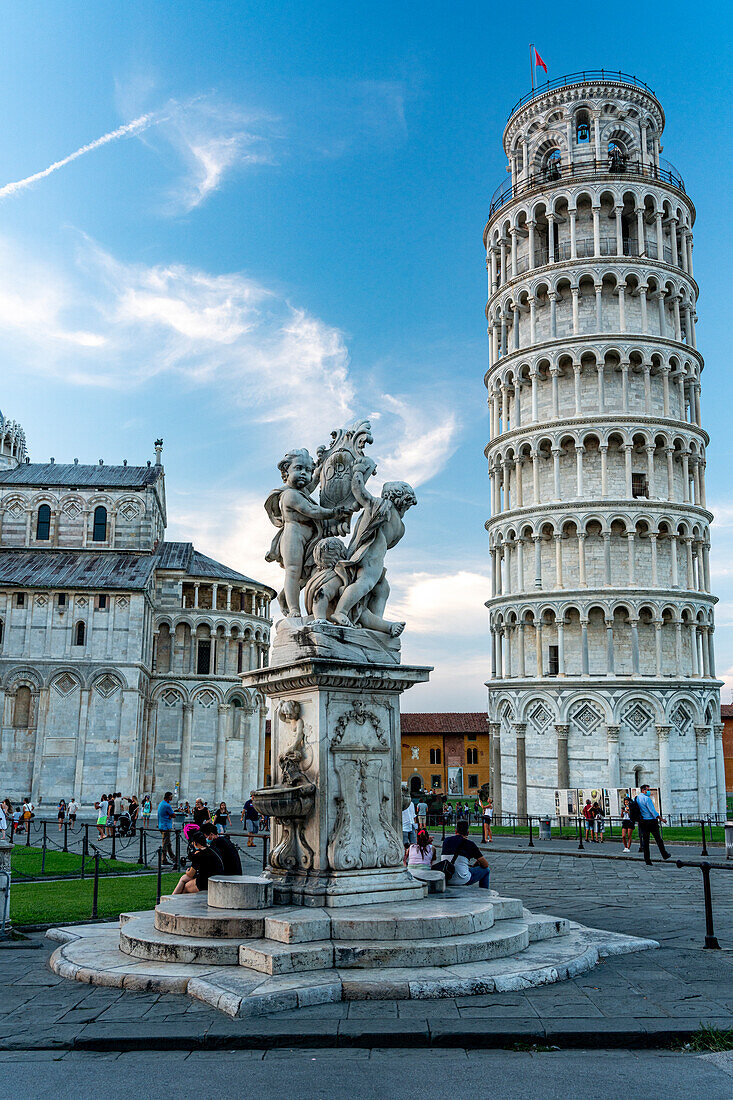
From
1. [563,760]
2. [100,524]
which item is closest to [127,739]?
[100,524]

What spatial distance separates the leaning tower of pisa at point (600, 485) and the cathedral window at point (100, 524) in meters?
Result: 26.9

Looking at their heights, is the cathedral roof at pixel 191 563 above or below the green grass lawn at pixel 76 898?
above

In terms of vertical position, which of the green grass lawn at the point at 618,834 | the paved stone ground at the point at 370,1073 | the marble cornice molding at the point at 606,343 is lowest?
the green grass lawn at the point at 618,834

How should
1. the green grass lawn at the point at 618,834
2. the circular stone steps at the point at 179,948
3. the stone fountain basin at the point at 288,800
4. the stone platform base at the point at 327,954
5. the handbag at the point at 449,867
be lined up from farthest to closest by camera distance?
the green grass lawn at the point at 618,834, the handbag at the point at 449,867, the stone fountain basin at the point at 288,800, the circular stone steps at the point at 179,948, the stone platform base at the point at 327,954

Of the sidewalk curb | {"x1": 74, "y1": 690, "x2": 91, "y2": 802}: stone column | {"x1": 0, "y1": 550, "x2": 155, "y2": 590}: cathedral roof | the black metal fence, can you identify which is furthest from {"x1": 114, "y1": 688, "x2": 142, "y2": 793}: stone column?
the sidewalk curb

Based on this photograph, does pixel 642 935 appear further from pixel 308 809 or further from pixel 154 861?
pixel 154 861

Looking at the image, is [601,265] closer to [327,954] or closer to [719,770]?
[719,770]

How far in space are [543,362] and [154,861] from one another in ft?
112

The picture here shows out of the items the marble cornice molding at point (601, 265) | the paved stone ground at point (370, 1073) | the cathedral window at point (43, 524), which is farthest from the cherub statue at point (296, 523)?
the cathedral window at point (43, 524)

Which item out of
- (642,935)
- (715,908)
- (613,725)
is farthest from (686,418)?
(642,935)

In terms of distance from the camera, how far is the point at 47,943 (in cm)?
1072

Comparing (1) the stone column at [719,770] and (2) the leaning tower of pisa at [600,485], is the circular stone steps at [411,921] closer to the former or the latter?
(2) the leaning tower of pisa at [600,485]

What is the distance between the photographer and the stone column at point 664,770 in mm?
43469

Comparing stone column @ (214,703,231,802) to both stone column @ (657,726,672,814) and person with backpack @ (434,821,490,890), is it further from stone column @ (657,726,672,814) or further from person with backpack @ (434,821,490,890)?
person with backpack @ (434,821,490,890)
